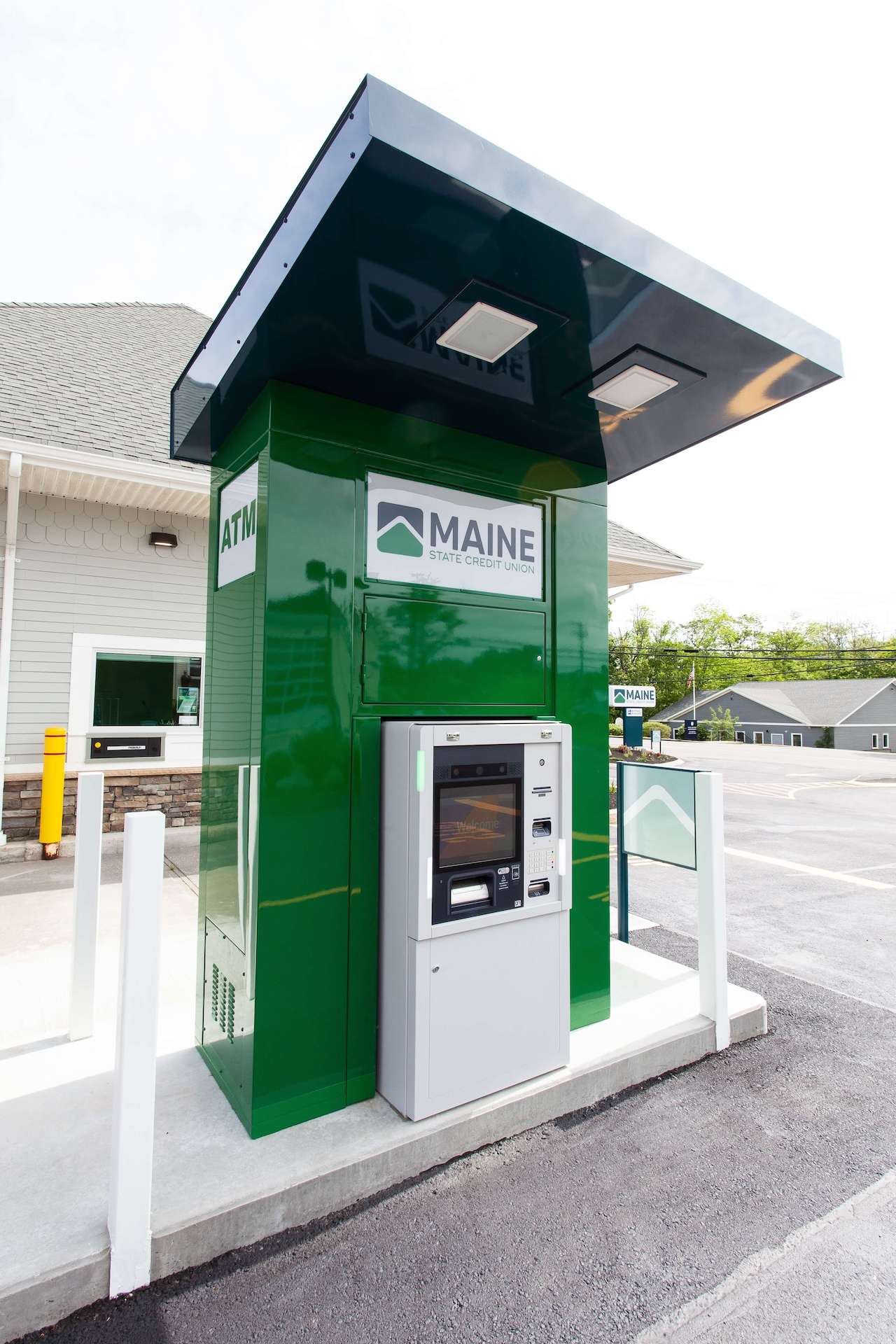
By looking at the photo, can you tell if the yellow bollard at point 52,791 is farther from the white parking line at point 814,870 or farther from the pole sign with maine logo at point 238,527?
the white parking line at point 814,870

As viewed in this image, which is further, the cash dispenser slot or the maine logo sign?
the maine logo sign

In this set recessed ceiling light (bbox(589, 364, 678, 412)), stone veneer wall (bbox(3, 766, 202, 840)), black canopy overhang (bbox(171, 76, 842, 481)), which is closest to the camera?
black canopy overhang (bbox(171, 76, 842, 481))

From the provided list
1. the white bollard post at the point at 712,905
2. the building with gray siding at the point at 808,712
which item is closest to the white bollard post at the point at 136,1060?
the white bollard post at the point at 712,905

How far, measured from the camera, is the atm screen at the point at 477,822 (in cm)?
253

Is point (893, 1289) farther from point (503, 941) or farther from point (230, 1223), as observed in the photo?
point (230, 1223)

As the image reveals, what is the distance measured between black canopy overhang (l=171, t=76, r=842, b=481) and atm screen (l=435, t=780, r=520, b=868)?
61.6 inches

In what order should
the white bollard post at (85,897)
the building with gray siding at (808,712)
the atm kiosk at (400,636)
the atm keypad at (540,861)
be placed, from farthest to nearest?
the building with gray siding at (808,712) → the white bollard post at (85,897) → the atm keypad at (540,861) → the atm kiosk at (400,636)

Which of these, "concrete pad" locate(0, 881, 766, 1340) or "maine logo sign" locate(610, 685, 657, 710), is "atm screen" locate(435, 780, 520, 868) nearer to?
"concrete pad" locate(0, 881, 766, 1340)

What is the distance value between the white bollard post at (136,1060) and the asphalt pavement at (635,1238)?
0.46 ft

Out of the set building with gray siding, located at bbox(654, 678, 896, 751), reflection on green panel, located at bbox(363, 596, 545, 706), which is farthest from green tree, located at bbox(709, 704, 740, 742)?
reflection on green panel, located at bbox(363, 596, 545, 706)

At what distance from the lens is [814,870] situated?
7.48 m

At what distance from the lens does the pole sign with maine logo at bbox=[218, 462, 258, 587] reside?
8.75 feet

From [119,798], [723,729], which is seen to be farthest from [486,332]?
[723,729]

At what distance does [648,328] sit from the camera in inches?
90.5
